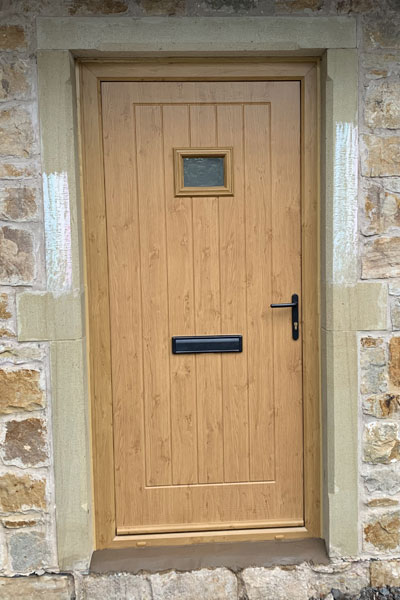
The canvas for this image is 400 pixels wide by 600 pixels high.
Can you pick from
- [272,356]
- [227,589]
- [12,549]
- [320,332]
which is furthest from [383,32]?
[12,549]

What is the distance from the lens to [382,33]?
262 cm

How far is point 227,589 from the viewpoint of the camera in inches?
108

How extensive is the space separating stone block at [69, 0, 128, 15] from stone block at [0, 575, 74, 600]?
8.63 ft

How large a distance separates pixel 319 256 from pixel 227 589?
167 centimetres

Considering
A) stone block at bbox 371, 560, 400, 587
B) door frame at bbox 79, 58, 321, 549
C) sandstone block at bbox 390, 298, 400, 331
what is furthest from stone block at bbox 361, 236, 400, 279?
stone block at bbox 371, 560, 400, 587

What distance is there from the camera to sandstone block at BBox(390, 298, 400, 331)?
2688 millimetres

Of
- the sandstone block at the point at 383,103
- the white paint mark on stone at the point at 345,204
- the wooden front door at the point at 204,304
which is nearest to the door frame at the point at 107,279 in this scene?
the wooden front door at the point at 204,304

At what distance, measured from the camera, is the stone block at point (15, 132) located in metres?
2.59

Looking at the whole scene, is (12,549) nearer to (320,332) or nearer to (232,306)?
(232,306)

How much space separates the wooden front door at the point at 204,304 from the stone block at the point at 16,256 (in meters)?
0.38

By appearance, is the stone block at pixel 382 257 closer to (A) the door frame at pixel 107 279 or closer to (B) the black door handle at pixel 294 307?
(A) the door frame at pixel 107 279

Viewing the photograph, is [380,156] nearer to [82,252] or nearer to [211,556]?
[82,252]

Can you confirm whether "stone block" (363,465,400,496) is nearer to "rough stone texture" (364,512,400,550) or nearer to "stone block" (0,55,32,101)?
"rough stone texture" (364,512,400,550)

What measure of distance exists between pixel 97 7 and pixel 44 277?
4.10 ft
